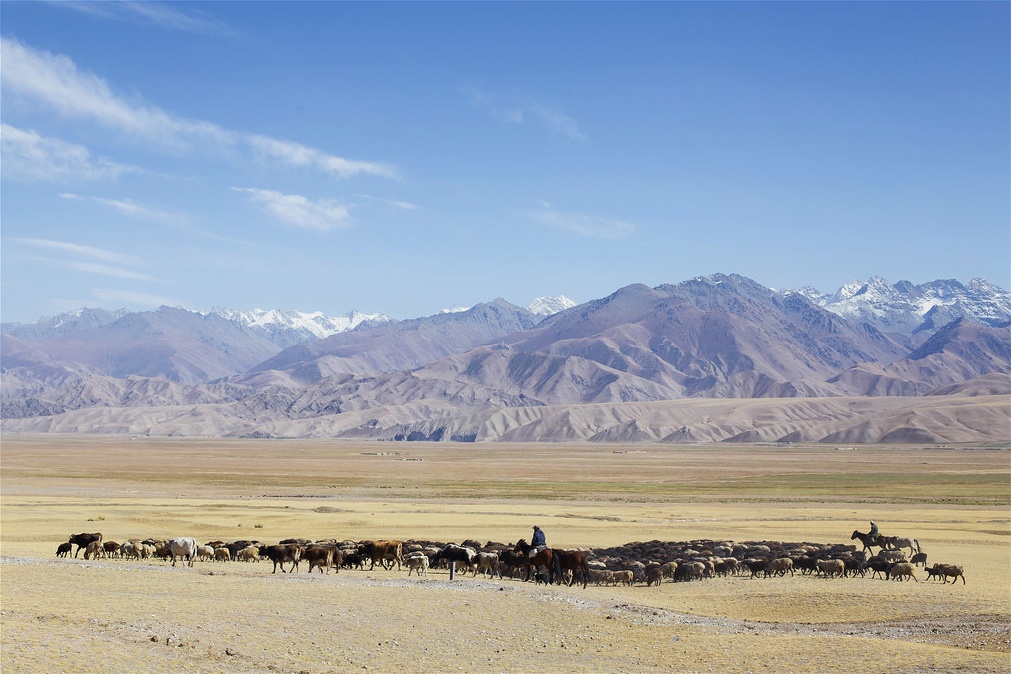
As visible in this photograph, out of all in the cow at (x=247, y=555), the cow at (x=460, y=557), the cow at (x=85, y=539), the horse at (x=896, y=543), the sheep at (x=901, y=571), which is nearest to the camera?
the cow at (x=460, y=557)

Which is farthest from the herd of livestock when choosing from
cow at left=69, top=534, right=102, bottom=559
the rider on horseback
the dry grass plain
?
the dry grass plain

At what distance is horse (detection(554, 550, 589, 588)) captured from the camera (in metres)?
27.9

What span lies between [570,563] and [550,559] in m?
0.67

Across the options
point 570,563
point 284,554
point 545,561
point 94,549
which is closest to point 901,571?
point 570,563

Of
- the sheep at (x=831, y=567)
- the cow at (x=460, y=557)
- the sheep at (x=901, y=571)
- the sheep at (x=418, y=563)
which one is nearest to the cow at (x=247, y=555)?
the sheep at (x=418, y=563)

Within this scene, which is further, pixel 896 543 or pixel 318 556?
pixel 896 543

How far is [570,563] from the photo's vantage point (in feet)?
91.9

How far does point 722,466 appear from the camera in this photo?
125625 mm

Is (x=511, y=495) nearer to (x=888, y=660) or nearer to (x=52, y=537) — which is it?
(x=52, y=537)

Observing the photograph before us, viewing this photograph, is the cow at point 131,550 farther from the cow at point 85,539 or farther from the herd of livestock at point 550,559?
the cow at point 85,539

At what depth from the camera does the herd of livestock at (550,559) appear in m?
29.3

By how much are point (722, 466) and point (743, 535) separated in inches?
3251

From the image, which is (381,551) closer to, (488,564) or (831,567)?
(488,564)

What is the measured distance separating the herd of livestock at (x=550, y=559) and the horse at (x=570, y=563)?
32mm
